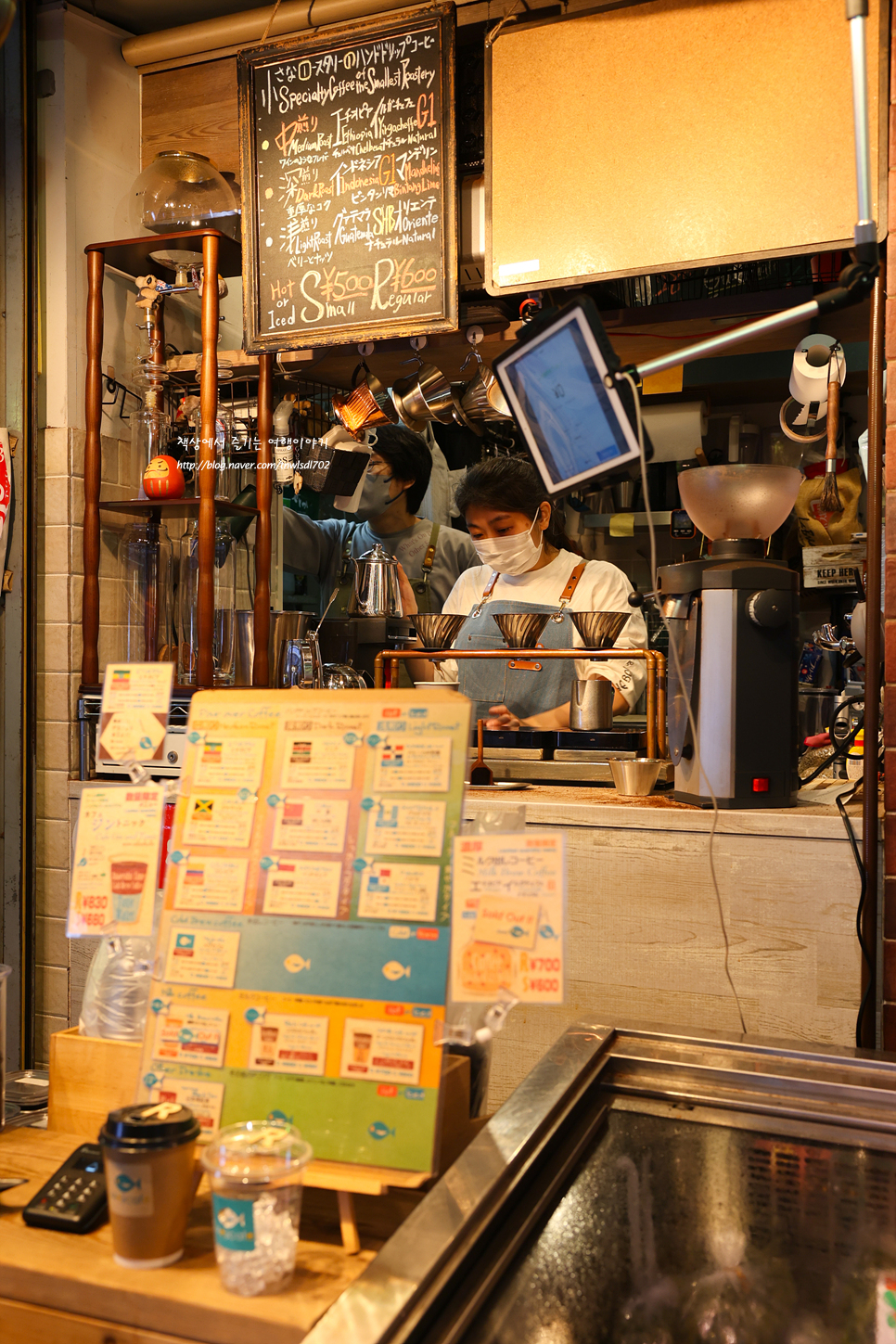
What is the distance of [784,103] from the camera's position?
94.8 inches

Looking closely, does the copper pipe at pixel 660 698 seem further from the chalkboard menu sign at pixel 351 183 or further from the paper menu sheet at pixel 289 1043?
the paper menu sheet at pixel 289 1043

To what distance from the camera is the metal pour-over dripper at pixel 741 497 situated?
7.73ft

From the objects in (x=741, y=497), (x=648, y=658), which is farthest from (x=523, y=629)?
(x=741, y=497)

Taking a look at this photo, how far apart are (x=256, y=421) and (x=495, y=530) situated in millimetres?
1140

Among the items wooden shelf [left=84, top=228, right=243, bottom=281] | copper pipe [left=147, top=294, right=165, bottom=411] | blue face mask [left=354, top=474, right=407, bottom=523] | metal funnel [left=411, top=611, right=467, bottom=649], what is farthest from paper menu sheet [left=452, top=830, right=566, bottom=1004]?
blue face mask [left=354, top=474, right=407, bottom=523]

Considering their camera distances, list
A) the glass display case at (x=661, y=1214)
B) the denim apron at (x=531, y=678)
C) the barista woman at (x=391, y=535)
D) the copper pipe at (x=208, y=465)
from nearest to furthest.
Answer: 1. the glass display case at (x=661, y=1214)
2. the copper pipe at (x=208, y=465)
3. the denim apron at (x=531, y=678)
4. the barista woman at (x=391, y=535)

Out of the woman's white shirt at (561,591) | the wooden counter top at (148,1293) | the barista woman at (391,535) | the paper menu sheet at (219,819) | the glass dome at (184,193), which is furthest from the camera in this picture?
the barista woman at (391,535)

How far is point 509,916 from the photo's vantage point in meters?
1.05

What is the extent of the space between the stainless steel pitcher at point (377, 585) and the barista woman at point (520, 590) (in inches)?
6.0

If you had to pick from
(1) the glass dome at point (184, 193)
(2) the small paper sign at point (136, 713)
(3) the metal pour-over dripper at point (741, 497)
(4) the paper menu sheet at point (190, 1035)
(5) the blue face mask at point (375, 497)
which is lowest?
(4) the paper menu sheet at point (190, 1035)

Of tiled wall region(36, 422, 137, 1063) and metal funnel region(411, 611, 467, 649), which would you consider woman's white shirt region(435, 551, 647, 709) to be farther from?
tiled wall region(36, 422, 137, 1063)

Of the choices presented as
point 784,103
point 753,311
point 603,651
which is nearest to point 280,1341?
point 603,651

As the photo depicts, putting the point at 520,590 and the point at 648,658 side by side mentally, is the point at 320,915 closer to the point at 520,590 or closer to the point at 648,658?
the point at 648,658

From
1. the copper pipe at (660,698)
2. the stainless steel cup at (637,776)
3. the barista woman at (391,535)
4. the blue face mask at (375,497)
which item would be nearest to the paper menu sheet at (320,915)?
the stainless steel cup at (637,776)
